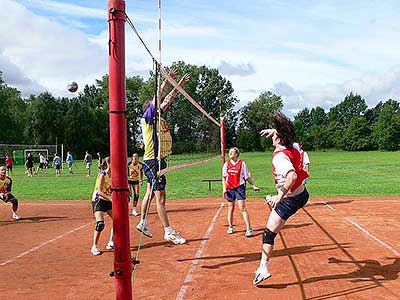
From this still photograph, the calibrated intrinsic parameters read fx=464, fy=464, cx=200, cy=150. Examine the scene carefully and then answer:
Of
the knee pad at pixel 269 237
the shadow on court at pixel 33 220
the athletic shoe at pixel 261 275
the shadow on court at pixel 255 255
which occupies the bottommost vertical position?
the shadow on court at pixel 33 220

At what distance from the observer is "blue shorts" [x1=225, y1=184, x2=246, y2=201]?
8.65 meters

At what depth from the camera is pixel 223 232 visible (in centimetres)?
898

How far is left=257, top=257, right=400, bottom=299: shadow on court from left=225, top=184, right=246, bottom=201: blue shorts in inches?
91.8

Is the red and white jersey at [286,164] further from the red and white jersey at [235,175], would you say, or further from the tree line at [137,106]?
the tree line at [137,106]

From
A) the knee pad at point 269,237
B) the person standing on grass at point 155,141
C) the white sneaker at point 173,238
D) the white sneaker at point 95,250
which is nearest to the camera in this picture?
the knee pad at point 269,237

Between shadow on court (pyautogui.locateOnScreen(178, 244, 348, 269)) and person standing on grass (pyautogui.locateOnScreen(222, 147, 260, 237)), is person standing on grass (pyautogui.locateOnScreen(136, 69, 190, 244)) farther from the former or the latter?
person standing on grass (pyautogui.locateOnScreen(222, 147, 260, 237))

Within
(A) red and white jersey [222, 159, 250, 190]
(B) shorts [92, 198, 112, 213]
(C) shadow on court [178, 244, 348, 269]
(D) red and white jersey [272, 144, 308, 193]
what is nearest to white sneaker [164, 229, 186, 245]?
(C) shadow on court [178, 244, 348, 269]

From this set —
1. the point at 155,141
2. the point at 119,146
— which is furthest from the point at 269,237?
the point at 119,146

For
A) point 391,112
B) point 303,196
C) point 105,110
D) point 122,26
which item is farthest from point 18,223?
point 391,112

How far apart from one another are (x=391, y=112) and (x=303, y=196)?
98239 millimetres

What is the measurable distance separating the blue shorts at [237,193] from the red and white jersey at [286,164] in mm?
3020

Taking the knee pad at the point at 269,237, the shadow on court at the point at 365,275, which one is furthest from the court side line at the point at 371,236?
the knee pad at the point at 269,237

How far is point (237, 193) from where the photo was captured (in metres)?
8.70

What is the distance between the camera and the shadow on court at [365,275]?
5411 mm
